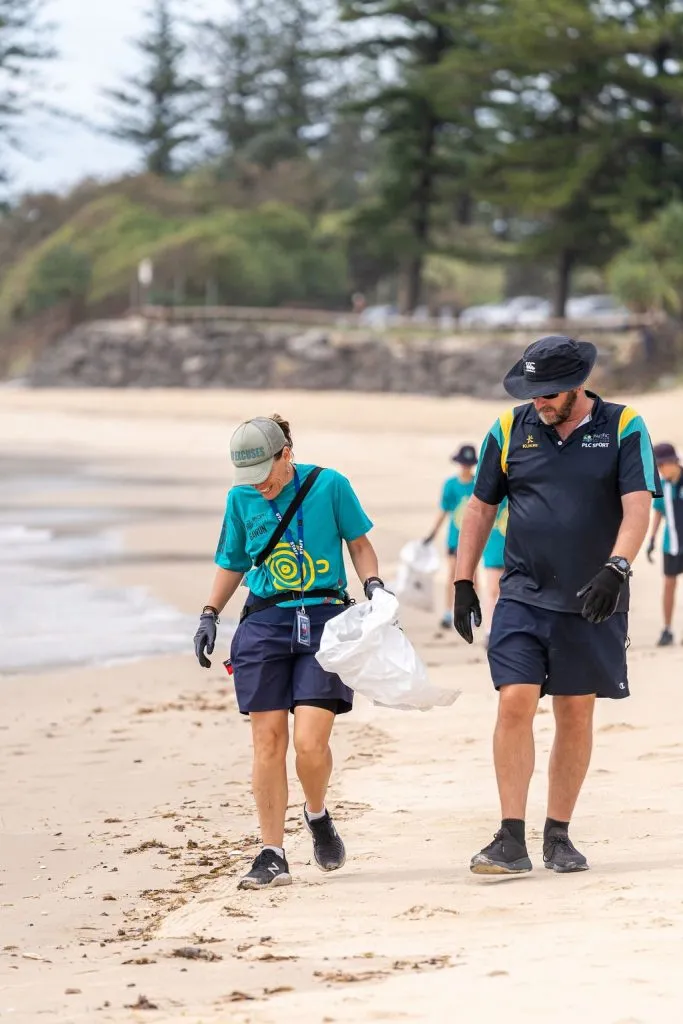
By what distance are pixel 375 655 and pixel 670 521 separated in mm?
6067

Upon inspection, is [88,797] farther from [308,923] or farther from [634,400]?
[634,400]

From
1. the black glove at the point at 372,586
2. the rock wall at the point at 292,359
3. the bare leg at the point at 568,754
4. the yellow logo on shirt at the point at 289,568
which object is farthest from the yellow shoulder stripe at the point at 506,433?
the rock wall at the point at 292,359

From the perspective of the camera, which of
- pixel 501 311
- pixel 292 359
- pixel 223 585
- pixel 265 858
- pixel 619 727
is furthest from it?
pixel 501 311

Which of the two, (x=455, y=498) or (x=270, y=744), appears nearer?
(x=270, y=744)

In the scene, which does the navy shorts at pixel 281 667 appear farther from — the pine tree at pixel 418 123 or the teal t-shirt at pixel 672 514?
the pine tree at pixel 418 123

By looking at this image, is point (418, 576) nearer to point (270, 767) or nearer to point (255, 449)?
point (270, 767)

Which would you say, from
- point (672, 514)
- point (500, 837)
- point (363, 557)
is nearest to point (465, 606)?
point (363, 557)

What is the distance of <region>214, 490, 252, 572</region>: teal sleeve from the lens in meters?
5.69

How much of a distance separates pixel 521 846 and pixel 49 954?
59.3 inches

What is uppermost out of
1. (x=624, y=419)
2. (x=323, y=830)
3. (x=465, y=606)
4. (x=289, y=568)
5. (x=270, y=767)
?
(x=624, y=419)

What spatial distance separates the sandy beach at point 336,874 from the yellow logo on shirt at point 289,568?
1.00m

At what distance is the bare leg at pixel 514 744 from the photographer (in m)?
5.39

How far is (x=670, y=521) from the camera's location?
11164 mm

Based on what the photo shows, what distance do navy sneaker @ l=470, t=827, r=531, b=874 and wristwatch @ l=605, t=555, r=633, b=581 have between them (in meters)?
0.92
